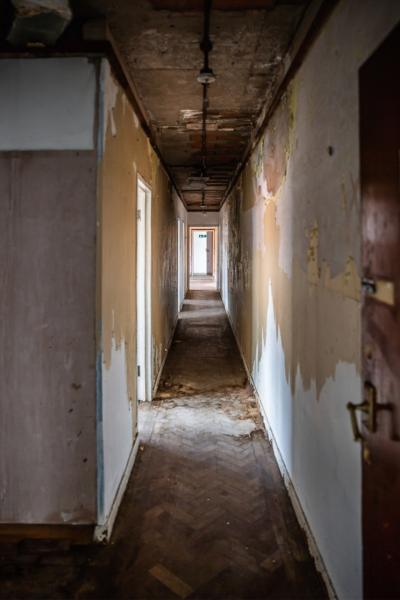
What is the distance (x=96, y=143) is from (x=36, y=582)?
2.11 meters

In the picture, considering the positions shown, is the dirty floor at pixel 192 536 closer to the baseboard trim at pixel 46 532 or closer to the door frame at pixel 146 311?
the baseboard trim at pixel 46 532

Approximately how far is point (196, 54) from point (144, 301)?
2.36 metres

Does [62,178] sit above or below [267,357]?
above

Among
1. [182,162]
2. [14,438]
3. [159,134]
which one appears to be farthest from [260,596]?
[182,162]

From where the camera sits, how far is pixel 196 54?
2777 mm

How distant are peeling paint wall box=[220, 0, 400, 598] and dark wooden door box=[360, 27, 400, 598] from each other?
0.56 ft

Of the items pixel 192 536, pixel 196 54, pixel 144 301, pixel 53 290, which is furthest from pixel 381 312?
pixel 144 301

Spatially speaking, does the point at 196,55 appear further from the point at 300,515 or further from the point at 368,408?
the point at 300,515

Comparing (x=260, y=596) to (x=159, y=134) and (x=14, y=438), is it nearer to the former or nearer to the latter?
(x=14, y=438)

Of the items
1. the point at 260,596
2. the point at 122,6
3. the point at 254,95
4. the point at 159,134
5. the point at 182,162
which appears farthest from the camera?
the point at 182,162

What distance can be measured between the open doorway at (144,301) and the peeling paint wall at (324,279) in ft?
4.92

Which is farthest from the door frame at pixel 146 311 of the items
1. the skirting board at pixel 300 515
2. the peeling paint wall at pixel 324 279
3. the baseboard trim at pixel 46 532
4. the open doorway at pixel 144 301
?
the baseboard trim at pixel 46 532

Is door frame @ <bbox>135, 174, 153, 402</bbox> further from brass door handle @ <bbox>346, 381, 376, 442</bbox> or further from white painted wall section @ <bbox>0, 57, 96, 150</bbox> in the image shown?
brass door handle @ <bbox>346, 381, 376, 442</bbox>

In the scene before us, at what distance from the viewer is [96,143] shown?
234 centimetres
